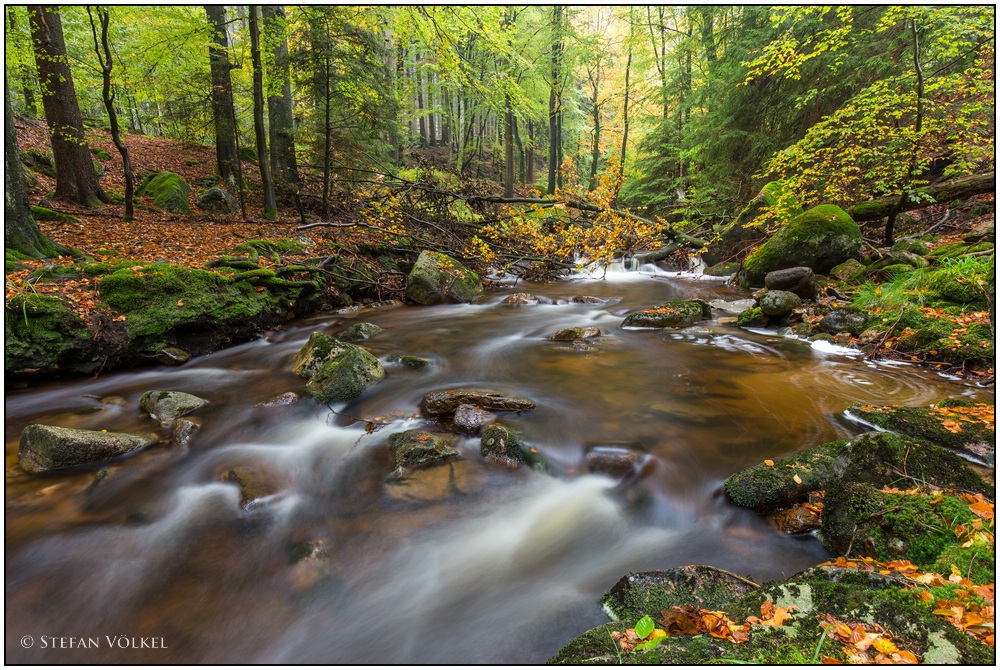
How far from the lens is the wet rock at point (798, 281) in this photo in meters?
7.88

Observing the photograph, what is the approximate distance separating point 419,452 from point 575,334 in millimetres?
4528

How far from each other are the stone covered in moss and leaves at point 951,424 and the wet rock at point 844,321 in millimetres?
2983

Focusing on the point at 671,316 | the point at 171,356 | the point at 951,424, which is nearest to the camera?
the point at 951,424

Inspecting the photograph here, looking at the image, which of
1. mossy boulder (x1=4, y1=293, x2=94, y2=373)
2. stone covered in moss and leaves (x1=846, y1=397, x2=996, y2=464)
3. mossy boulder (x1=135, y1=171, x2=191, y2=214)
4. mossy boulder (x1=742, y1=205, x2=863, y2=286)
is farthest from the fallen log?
mossy boulder (x1=135, y1=171, x2=191, y2=214)

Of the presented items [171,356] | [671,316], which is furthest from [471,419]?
[671,316]

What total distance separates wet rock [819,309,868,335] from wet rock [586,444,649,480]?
16.2 ft

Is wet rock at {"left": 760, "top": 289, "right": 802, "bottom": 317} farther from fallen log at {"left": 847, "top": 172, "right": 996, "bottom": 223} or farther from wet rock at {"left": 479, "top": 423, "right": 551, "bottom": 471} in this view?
wet rock at {"left": 479, "top": 423, "right": 551, "bottom": 471}

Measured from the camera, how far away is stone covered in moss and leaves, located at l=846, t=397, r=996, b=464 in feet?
10.6

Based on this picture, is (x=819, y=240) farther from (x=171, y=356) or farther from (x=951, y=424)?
(x=171, y=356)

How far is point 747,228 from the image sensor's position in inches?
466

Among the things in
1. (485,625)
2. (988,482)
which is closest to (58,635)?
(485,625)

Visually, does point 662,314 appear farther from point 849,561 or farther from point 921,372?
point 849,561

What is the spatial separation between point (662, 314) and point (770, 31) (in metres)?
7.93

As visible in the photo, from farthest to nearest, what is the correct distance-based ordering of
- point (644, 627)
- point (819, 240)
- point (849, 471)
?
point (819, 240)
point (849, 471)
point (644, 627)
